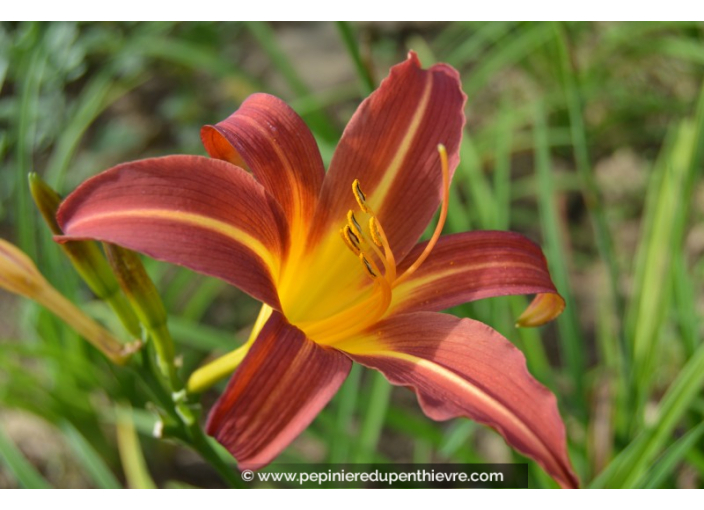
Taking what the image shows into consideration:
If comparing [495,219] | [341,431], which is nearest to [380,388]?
[341,431]

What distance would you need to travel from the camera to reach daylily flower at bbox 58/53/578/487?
58 cm

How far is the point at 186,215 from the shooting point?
1.98 feet

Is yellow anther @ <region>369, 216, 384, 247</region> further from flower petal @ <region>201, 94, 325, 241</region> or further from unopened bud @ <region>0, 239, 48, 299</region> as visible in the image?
unopened bud @ <region>0, 239, 48, 299</region>

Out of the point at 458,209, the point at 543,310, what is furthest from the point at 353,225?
the point at 458,209

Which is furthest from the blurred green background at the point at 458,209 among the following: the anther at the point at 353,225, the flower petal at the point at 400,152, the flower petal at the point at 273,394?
the flower petal at the point at 273,394

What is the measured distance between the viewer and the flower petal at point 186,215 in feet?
1.85

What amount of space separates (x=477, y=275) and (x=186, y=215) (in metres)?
0.31

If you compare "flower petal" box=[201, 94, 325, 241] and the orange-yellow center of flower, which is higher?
"flower petal" box=[201, 94, 325, 241]

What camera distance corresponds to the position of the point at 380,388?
1.20 meters

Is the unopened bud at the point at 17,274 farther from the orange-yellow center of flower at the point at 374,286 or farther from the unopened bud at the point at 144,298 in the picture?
the orange-yellow center of flower at the point at 374,286

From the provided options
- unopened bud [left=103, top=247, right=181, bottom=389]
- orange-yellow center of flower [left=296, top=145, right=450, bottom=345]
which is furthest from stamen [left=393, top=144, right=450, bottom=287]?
unopened bud [left=103, top=247, right=181, bottom=389]

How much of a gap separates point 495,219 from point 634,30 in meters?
0.63

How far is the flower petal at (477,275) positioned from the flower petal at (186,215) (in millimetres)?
170

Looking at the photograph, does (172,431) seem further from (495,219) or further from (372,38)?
(372,38)
